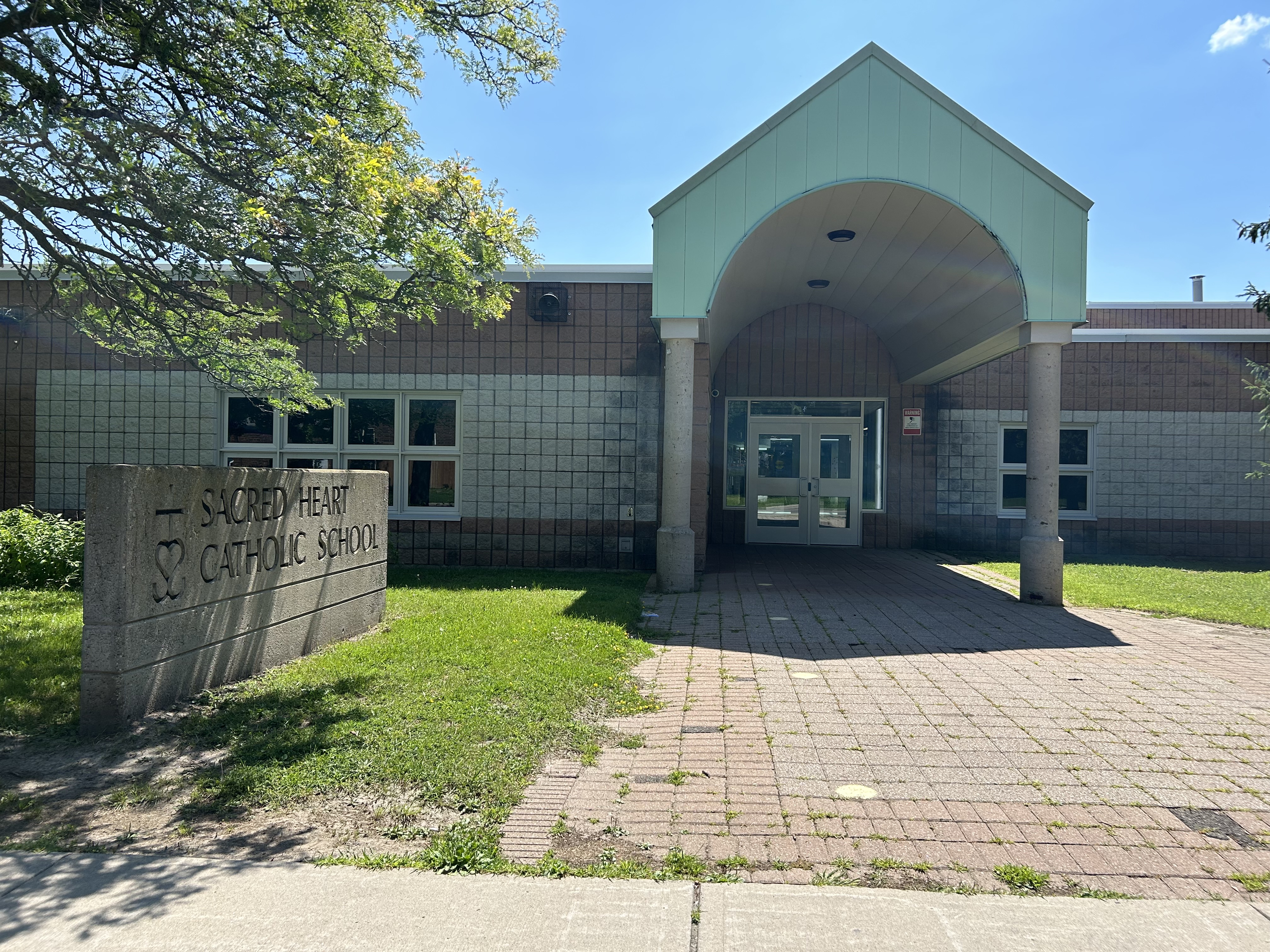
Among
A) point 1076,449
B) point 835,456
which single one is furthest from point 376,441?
point 1076,449

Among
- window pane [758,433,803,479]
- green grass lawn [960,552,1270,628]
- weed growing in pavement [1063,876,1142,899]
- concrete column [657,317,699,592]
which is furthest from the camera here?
window pane [758,433,803,479]

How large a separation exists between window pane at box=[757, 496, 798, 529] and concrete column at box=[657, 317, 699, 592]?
6.16m

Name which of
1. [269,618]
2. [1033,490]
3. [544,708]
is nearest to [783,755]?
[544,708]

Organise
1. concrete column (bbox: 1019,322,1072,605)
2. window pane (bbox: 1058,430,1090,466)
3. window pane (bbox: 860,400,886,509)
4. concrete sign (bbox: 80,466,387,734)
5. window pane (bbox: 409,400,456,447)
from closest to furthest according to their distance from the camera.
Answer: concrete sign (bbox: 80,466,387,734)
concrete column (bbox: 1019,322,1072,605)
window pane (bbox: 409,400,456,447)
window pane (bbox: 1058,430,1090,466)
window pane (bbox: 860,400,886,509)

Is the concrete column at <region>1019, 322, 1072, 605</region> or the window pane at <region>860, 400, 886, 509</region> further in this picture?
the window pane at <region>860, 400, 886, 509</region>

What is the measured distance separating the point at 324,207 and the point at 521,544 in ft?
20.4

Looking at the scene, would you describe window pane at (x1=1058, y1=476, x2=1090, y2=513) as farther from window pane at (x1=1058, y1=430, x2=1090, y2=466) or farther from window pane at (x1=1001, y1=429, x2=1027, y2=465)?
window pane at (x1=1001, y1=429, x2=1027, y2=465)

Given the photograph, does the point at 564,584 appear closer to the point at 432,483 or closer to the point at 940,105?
the point at 432,483

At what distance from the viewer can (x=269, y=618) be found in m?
5.91

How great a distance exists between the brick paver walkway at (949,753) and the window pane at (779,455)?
25.5 feet

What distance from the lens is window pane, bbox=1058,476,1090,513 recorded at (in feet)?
48.0

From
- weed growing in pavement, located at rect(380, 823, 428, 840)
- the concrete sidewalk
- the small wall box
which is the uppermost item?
the small wall box

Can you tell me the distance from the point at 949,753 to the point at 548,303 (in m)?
8.50

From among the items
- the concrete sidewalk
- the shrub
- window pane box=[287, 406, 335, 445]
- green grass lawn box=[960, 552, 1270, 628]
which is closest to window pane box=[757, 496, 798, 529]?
green grass lawn box=[960, 552, 1270, 628]
